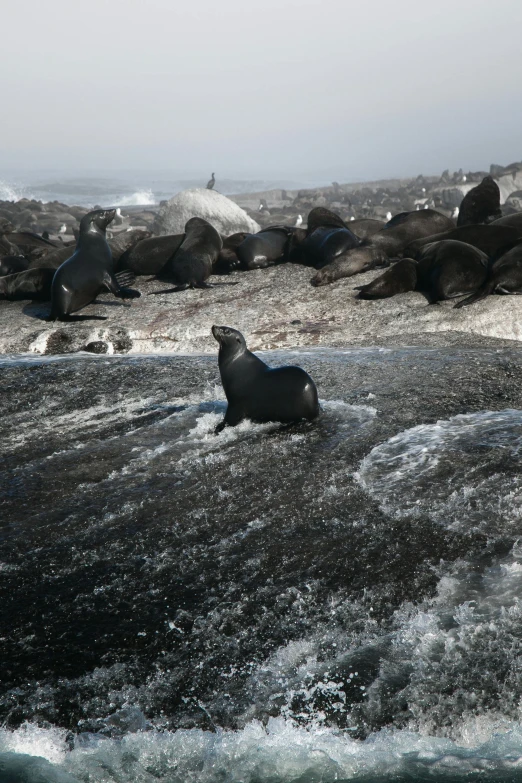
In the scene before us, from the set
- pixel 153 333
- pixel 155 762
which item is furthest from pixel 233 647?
pixel 153 333

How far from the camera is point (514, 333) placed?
7.95 meters

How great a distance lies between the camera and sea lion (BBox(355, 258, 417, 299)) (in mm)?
8797

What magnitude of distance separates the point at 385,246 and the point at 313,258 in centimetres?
105

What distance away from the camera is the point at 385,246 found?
422 inches

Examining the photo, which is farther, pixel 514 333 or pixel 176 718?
pixel 514 333

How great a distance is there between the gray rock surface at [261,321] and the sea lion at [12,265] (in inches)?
69.9

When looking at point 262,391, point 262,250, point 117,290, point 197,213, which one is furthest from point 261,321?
point 197,213

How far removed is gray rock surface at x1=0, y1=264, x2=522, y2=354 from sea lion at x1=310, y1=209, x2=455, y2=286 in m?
0.26

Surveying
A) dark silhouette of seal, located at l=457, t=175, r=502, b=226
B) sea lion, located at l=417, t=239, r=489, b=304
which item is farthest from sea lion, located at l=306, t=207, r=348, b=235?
sea lion, located at l=417, t=239, r=489, b=304

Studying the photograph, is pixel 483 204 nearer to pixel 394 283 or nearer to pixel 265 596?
pixel 394 283

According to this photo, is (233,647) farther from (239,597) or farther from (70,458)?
(70,458)

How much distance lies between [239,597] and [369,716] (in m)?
0.82

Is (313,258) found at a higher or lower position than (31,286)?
higher

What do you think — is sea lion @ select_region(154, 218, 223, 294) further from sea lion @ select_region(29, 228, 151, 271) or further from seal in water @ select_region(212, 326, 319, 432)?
seal in water @ select_region(212, 326, 319, 432)
